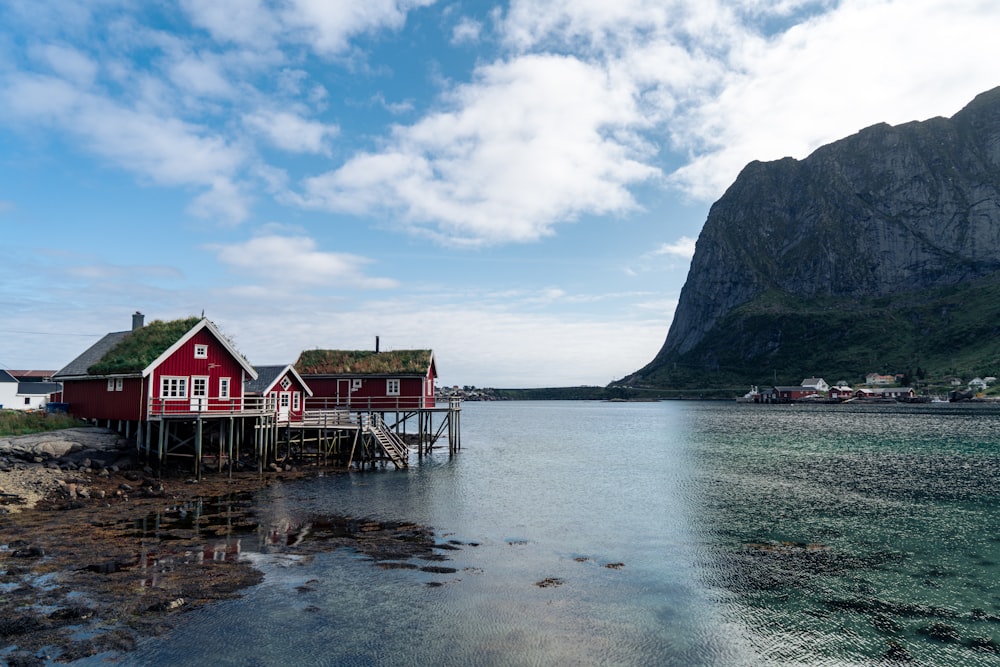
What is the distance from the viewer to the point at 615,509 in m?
32.5

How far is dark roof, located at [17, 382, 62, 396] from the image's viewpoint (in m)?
60.6

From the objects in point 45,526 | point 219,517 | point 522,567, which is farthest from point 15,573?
point 522,567

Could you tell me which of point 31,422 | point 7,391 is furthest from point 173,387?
point 7,391

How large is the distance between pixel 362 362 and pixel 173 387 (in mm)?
20059

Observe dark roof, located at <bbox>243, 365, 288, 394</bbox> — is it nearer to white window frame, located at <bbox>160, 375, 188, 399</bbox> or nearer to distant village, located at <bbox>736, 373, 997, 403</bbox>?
white window frame, located at <bbox>160, 375, 188, 399</bbox>

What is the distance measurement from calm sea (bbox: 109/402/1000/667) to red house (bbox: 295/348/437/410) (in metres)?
13.4

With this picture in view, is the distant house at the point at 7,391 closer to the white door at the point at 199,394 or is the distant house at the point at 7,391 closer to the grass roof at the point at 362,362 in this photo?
the grass roof at the point at 362,362

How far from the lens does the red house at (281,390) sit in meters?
45.2

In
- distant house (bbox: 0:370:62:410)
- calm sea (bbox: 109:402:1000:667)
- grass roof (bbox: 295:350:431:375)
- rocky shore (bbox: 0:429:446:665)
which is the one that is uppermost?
grass roof (bbox: 295:350:431:375)

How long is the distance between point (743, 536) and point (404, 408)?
35.0 m

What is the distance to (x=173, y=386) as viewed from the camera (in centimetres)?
3794

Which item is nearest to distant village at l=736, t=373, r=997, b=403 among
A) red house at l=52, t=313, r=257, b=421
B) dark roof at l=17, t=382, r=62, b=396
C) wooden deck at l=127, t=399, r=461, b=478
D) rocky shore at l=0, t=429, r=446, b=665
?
wooden deck at l=127, t=399, r=461, b=478

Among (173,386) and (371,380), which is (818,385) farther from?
(173,386)

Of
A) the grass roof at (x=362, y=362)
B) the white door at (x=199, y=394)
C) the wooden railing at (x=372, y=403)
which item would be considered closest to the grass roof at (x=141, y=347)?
the white door at (x=199, y=394)
